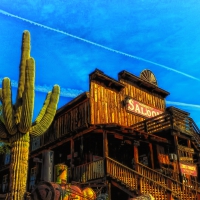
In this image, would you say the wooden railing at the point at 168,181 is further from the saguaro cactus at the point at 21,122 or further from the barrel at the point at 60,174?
the barrel at the point at 60,174

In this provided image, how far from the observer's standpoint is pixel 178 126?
62.3 feet

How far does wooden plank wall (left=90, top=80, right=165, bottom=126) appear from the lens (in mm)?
19812

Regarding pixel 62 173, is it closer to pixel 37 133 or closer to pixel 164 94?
pixel 37 133

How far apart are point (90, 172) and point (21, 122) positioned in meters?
5.60

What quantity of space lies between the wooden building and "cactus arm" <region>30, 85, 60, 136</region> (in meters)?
1.64

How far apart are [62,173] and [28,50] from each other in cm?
665

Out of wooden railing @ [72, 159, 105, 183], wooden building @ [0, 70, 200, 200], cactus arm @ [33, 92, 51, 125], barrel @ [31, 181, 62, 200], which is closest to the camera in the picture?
barrel @ [31, 181, 62, 200]

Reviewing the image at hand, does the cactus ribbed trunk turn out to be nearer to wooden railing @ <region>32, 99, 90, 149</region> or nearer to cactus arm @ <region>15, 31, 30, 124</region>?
cactus arm @ <region>15, 31, 30, 124</region>

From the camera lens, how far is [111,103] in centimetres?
2117

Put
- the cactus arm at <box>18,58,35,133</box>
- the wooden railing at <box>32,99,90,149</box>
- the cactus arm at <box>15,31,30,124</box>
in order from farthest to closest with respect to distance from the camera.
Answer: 1. the wooden railing at <box>32,99,90,149</box>
2. the cactus arm at <box>15,31,30,124</box>
3. the cactus arm at <box>18,58,35,133</box>

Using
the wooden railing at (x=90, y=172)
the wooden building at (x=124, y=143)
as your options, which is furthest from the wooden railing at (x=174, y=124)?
the wooden railing at (x=90, y=172)

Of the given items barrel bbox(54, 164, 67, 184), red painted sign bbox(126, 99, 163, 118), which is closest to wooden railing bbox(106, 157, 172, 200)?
barrel bbox(54, 164, 67, 184)

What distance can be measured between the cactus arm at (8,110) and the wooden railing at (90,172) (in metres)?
5.23

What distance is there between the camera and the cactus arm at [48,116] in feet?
43.1
